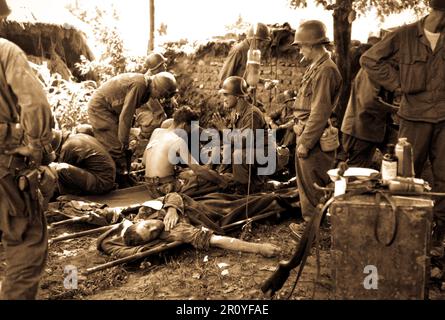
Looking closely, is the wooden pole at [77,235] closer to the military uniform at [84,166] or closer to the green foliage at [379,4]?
the military uniform at [84,166]

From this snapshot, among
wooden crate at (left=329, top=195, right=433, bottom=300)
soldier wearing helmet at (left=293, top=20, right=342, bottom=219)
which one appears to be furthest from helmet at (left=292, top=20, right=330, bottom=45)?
wooden crate at (left=329, top=195, right=433, bottom=300)

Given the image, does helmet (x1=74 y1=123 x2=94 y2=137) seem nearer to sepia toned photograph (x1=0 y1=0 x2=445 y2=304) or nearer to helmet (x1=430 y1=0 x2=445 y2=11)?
sepia toned photograph (x1=0 y1=0 x2=445 y2=304)

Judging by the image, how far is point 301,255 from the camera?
14.8 feet

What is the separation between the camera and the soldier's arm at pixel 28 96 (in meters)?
4.01

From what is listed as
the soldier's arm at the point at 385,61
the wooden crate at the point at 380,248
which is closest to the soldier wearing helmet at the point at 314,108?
the soldier's arm at the point at 385,61

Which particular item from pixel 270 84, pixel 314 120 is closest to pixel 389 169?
pixel 314 120

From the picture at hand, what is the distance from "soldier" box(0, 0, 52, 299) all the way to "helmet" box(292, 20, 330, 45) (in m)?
3.13

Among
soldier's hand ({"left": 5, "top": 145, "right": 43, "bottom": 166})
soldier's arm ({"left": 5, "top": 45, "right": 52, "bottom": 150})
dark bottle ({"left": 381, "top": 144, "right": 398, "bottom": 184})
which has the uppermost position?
soldier's arm ({"left": 5, "top": 45, "right": 52, "bottom": 150})

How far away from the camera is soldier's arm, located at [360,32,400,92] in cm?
574

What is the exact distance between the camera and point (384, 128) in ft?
24.0

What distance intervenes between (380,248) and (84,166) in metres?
5.17

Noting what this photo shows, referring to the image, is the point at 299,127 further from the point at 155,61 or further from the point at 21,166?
the point at 155,61

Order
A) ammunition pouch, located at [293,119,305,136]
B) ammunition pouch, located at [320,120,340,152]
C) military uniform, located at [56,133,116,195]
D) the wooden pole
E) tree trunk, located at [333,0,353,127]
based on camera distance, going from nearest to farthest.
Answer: the wooden pole
ammunition pouch, located at [320,120,340,152]
ammunition pouch, located at [293,119,305,136]
military uniform, located at [56,133,116,195]
tree trunk, located at [333,0,353,127]

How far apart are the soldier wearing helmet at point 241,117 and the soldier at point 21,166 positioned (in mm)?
3638
